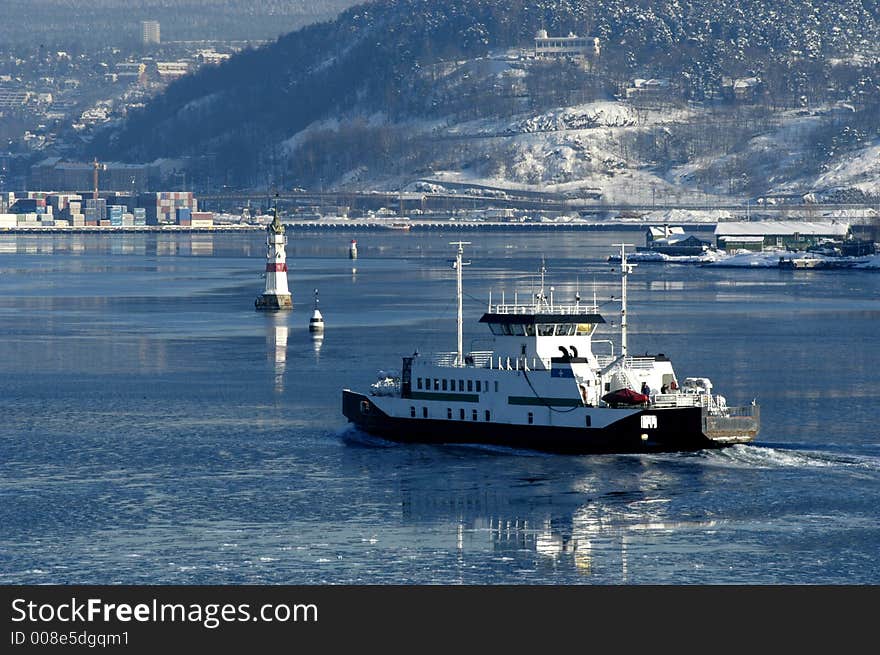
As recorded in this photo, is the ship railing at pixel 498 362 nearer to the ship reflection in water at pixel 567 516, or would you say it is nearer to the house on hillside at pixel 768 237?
the ship reflection in water at pixel 567 516

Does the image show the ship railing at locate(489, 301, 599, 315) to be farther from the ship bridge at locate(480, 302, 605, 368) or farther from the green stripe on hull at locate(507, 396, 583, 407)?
the green stripe on hull at locate(507, 396, 583, 407)

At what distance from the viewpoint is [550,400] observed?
55.1 metres

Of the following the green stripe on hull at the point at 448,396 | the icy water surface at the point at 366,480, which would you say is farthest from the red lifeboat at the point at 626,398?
the green stripe on hull at the point at 448,396

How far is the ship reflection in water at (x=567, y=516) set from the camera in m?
43.2

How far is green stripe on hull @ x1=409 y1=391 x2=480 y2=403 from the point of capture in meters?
56.7

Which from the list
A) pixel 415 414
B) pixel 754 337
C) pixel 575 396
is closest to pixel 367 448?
pixel 415 414

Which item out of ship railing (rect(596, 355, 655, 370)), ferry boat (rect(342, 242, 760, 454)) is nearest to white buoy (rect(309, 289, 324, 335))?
ferry boat (rect(342, 242, 760, 454))

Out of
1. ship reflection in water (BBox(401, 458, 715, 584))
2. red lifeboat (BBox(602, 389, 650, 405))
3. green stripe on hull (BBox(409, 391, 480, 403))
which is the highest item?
red lifeboat (BBox(602, 389, 650, 405))

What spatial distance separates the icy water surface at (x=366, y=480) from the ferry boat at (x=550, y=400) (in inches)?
27.0

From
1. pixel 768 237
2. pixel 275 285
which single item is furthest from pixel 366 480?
pixel 768 237

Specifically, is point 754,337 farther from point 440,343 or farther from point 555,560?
point 555,560

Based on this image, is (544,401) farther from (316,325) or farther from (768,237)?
(768,237)

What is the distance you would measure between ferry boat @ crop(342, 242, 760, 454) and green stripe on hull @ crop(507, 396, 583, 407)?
1.0 inches

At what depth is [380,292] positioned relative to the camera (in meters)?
128
